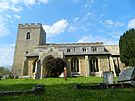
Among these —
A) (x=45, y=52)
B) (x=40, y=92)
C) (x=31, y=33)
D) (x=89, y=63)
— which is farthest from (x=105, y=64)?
(x=40, y=92)

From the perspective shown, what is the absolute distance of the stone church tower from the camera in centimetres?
5403

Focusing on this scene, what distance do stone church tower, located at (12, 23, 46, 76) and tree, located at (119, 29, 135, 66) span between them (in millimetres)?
22550

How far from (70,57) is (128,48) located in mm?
12259

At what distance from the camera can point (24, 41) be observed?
55.2m

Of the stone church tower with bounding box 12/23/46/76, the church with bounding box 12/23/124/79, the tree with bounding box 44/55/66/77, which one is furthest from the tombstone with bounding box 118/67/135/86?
the stone church tower with bounding box 12/23/46/76

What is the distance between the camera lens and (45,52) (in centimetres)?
4278

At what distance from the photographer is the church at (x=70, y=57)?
4300cm

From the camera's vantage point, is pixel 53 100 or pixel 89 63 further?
pixel 89 63

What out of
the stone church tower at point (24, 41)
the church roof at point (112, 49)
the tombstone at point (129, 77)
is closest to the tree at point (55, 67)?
the stone church tower at point (24, 41)

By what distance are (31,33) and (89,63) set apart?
20.0 m

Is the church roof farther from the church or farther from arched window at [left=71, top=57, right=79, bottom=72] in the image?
arched window at [left=71, top=57, right=79, bottom=72]

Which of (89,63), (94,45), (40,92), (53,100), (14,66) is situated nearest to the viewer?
(53,100)

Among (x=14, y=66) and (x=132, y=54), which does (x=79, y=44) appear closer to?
(x=132, y=54)

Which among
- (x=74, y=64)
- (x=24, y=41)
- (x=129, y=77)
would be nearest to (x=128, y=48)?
(x=74, y=64)
